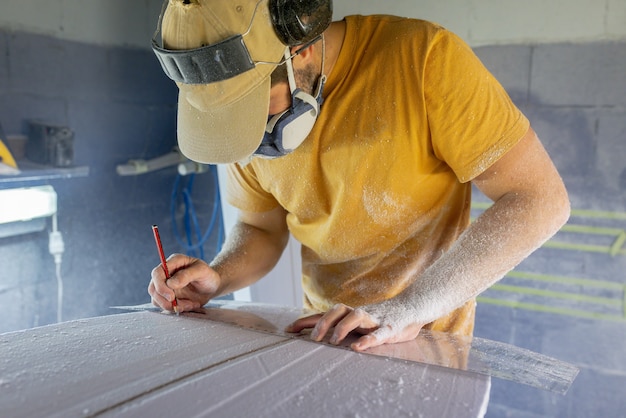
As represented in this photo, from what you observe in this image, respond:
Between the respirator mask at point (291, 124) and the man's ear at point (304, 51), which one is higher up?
the man's ear at point (304, 51)

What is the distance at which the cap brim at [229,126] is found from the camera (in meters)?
1.06

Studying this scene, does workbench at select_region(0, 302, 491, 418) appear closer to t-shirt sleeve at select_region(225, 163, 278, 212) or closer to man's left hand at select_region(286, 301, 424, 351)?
man's left hand at select_region(286, 301, 424, 351)

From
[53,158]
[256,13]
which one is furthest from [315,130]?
[53,158]

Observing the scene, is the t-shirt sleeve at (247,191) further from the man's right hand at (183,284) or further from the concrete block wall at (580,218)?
the concrete block wall at (580,218)

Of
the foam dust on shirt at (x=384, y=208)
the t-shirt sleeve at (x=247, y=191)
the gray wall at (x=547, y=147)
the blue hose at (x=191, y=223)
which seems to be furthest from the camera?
the blue hose at (x=191, y=223)

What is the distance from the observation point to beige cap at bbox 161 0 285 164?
986 millimetres

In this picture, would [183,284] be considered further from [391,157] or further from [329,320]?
[391,157]

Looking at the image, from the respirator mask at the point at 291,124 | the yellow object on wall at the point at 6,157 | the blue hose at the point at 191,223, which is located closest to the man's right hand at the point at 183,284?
the respirator mask at the point at 291,124

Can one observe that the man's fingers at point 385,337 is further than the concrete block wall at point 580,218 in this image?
No

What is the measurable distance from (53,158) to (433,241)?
195 cm

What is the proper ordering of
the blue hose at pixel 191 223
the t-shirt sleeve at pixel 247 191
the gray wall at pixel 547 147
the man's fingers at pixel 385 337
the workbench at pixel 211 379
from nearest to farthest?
the workbench at pixel 211 379 < the man's fingers at pixel 385 337 < the t-shirt sleeve at pixel 247 191 < the gray wall at pixel 547 147 < the blue hose at pixel 191 223

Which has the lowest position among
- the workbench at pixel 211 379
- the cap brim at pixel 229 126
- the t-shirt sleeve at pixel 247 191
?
the workbench at pixel 211 379

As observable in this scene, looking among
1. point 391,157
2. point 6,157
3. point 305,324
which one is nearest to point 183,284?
point 305,324

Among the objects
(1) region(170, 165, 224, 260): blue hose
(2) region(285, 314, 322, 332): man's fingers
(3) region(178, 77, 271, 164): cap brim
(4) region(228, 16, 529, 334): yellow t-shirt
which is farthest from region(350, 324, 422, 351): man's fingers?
(1) region(170, 165, 224, 260): blue hose
